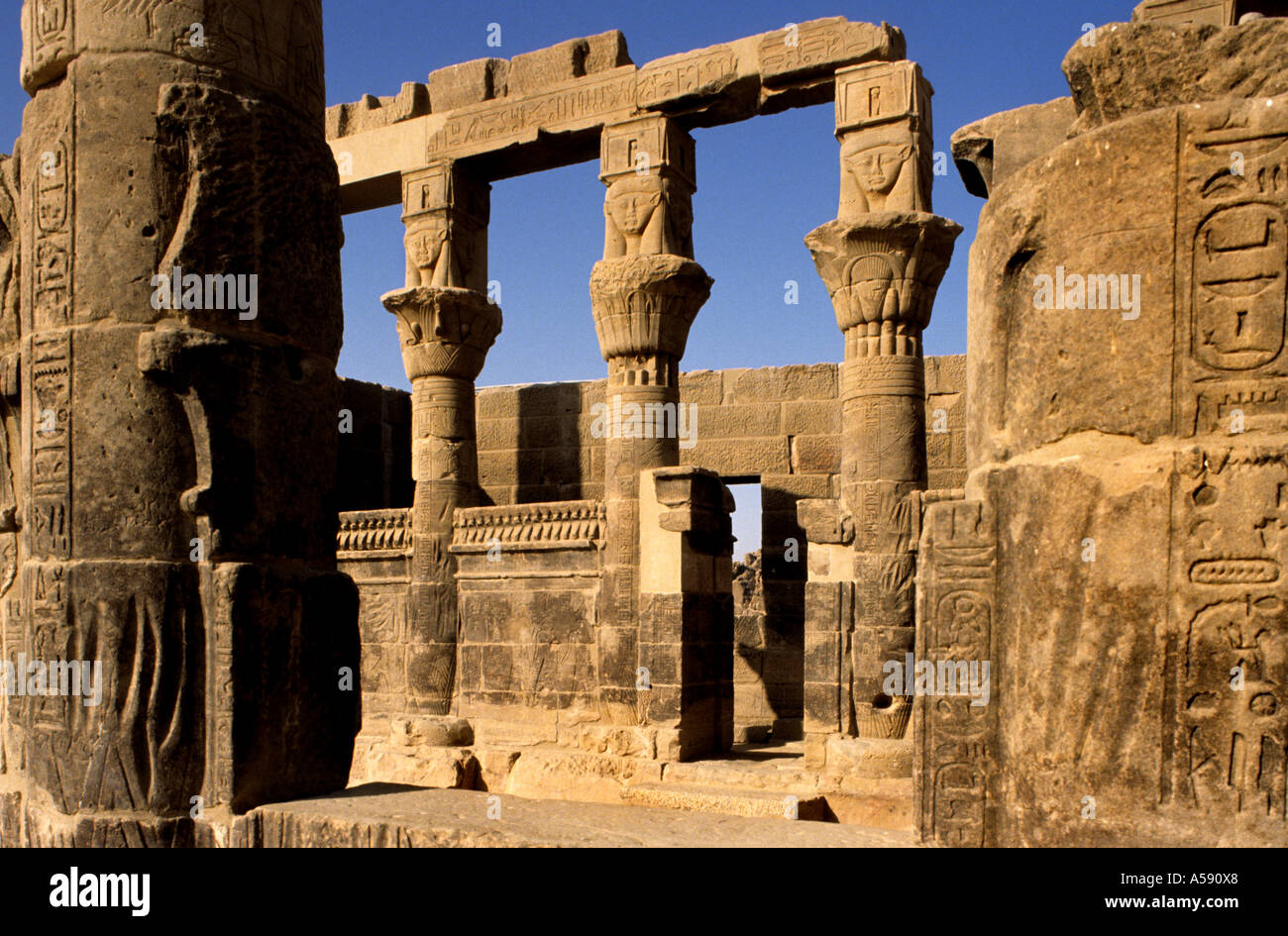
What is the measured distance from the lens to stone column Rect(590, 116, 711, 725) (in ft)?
30.6

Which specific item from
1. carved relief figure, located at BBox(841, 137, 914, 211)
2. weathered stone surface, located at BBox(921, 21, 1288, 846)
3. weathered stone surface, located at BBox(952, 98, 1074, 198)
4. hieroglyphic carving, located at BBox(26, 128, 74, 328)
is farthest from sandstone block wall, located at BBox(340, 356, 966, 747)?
weathered stone surface, located at BBox(921, 21, 1288, 846)

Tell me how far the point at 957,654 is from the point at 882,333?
20.8ft

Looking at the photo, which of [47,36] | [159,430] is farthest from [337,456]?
[47,36]

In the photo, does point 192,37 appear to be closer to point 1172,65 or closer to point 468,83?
point 1172,65

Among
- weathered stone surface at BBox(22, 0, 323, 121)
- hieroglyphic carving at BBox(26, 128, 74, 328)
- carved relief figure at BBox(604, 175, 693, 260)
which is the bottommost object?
hieroglyphic carving at BBox(26, 128, 74, 328)

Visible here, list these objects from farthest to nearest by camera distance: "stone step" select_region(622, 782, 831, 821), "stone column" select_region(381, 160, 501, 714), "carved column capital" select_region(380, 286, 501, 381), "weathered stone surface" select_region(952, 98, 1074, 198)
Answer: "carved column capital" select_region(380, 286, 501, 381)
"stone column" select_region(381, 160, 501, 714)
"stone step" select_region(622, 782, 831, 821)
"weathered stone surface" select_region(952, 98, 1074, 198)

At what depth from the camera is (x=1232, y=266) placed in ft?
7.66

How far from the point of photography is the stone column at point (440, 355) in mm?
10383

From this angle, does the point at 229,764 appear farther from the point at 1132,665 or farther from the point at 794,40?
the point at 794,40

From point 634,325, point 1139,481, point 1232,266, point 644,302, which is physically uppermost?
point 644,302

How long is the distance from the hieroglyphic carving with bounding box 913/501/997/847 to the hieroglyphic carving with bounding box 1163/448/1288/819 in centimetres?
43

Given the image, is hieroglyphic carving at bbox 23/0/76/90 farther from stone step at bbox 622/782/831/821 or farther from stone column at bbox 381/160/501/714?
stone column at bbox 381/160/501/714

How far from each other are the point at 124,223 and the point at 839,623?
6.12 m

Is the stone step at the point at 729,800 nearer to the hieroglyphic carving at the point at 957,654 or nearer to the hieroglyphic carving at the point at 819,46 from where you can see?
the hieroglyphic carving at the point at 957,654
